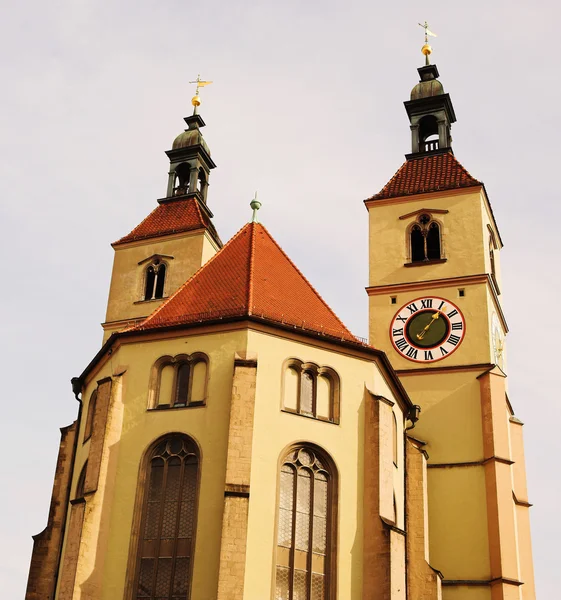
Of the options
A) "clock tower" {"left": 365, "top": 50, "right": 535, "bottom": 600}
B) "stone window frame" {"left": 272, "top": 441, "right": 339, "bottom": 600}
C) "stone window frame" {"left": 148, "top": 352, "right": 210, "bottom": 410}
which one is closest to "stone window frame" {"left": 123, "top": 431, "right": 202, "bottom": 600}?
"stone window frame" {"left": 148, "top": 352, "right": 210, "bottom": 410}

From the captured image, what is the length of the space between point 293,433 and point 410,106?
21.1 meters

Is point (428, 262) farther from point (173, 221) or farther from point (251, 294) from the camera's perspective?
point (173, 221)

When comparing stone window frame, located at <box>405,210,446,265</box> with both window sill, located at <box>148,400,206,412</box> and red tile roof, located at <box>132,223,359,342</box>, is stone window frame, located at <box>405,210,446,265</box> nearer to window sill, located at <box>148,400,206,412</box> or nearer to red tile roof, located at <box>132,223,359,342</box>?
red tile roof, located at <box>132,223,359,342</box>

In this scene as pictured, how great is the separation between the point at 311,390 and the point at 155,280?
17.3m

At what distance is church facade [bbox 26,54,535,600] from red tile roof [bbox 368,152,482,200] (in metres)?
5.66

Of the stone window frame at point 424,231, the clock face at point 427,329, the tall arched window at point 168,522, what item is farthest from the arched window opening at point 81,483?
the stone window frame at point 424,231

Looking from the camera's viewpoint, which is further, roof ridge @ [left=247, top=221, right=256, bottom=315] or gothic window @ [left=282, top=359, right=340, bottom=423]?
roof ridge @ [left=247, top=221, right=256, bottom=315]

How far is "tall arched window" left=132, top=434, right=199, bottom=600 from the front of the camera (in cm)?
2003

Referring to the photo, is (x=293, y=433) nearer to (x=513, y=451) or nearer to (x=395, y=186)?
(x=513, y=451)

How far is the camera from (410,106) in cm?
3881

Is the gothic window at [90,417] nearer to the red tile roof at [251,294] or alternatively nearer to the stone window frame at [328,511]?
the red tile roof at [251,294]

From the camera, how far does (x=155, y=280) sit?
38.6 metres

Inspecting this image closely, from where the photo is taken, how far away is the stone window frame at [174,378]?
71.7 feet

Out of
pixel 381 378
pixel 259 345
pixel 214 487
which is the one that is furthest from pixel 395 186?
pixel 214 487
